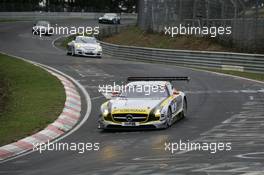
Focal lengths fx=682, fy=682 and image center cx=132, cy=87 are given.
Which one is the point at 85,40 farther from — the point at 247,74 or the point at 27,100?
the point at 27,100

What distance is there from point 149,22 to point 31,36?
1668 cm

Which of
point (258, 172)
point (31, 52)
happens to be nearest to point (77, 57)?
point (31, 52)

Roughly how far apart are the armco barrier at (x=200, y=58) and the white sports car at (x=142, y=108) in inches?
643

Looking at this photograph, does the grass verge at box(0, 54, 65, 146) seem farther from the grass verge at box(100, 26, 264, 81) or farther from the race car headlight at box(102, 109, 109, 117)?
the grass verge at box(100, 26, 264, 81)

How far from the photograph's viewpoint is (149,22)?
54.8 metres

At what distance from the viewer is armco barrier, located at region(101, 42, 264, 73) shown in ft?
113

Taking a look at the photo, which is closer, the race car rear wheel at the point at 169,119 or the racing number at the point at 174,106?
the race car rear wheel at the point at 169,119

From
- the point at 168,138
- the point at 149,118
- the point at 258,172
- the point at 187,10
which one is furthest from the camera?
the point at 187,10

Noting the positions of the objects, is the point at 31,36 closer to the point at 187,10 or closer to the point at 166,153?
the point at 187,10

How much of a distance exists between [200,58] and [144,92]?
20118mm

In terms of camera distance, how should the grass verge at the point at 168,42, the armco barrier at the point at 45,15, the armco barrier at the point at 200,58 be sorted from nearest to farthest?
the armco barrier at the point at 200,58 → the grass verge at the point at 168,42 → the armco barrier at the point at 45,15

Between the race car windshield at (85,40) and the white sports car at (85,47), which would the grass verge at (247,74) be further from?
the race car windshield at (85,40)

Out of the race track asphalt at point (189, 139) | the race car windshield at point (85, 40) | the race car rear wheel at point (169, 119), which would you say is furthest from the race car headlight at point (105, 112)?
the race car windshield at point (85, 40)

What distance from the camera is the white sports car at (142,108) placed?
1712 centimetres
